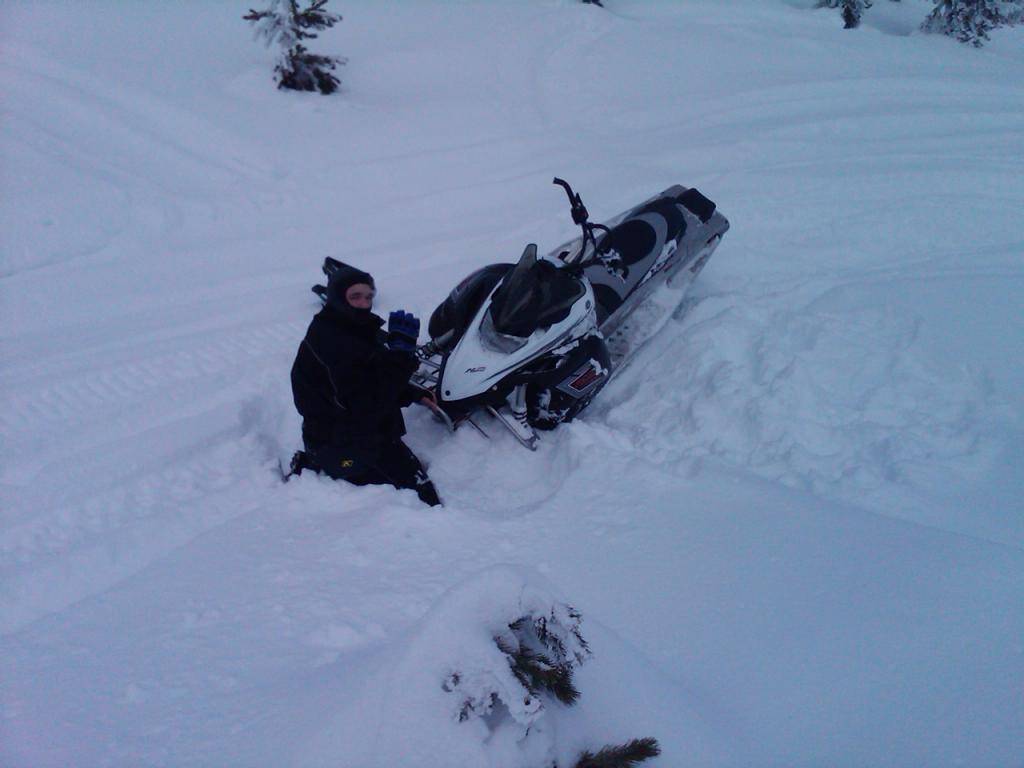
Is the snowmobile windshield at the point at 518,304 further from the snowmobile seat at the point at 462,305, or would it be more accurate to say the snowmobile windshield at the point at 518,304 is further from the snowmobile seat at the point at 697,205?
the snowmobile seat at the point at 697,205

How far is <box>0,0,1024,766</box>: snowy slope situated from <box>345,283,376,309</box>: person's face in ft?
3.46

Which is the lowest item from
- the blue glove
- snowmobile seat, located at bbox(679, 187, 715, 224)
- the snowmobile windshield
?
the blue glove

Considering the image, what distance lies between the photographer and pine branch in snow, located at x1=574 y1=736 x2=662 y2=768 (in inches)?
72.5

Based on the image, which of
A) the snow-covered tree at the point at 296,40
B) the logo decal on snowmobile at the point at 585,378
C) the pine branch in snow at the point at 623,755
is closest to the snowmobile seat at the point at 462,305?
the logo decal on snowmobile at the point at 585,378

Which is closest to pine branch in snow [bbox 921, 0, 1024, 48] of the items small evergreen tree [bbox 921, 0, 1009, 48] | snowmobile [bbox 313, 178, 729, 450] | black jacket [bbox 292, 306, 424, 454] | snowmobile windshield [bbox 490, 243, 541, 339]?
small evergreen tree [bbox 921, 0, 1009, 48]

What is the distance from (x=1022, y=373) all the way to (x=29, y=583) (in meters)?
5.41

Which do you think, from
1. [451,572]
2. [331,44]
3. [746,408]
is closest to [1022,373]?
[746,408]

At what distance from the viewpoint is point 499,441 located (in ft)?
13.1

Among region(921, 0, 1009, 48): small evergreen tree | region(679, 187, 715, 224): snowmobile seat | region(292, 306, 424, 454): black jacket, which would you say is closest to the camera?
region(292, 306, 424, 454): black jacket

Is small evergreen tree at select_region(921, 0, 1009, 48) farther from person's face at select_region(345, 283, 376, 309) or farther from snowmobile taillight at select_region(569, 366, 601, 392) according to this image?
person's face at select_region(345, 283, 376, 309)

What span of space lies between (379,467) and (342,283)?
1.03 meters

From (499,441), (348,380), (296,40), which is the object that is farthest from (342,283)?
(296,40)

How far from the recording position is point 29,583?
291 centimetres

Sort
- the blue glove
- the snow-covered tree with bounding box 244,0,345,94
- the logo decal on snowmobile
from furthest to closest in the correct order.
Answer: the snow-covered tree with bounding box 244,0,345,94 → the logo decal on snowmobile → the blue glove
